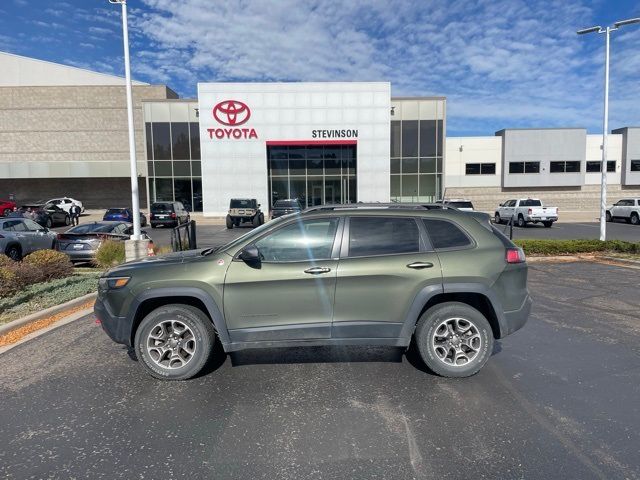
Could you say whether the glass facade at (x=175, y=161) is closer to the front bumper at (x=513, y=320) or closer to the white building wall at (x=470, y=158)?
the white building wall at (x=470, y=158)

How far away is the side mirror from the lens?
404 cm

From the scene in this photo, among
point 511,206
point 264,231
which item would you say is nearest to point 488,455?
point 264,231

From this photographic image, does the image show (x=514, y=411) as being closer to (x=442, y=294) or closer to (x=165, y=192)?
(x=442, y=294)

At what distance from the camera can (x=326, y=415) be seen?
3613mm

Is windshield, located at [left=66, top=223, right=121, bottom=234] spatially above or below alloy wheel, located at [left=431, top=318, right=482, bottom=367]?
above

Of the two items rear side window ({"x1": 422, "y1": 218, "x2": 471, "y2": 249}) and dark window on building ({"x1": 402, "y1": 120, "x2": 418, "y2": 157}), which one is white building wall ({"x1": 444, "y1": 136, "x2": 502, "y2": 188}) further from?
rear side window ({"x1": 422, "y1": 218, "x2": 471, "y2": 249})

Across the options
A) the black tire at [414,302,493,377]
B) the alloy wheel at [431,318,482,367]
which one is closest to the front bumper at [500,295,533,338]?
the black tire at [414,302,493,377]

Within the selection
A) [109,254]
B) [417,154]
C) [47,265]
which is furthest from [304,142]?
[47,265]

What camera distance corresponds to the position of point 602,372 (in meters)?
4.42

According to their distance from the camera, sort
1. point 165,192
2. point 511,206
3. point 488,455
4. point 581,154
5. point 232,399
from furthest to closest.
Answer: point 581,154 → point 165,192 → point 511,206 → point 232,399 → point 488,455

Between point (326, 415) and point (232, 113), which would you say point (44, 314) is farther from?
point (232, 113)

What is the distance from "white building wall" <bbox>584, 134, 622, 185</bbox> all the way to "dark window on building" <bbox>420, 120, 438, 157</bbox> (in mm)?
15792

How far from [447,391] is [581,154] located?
43676 mm

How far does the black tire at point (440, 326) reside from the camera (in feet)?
14.1
